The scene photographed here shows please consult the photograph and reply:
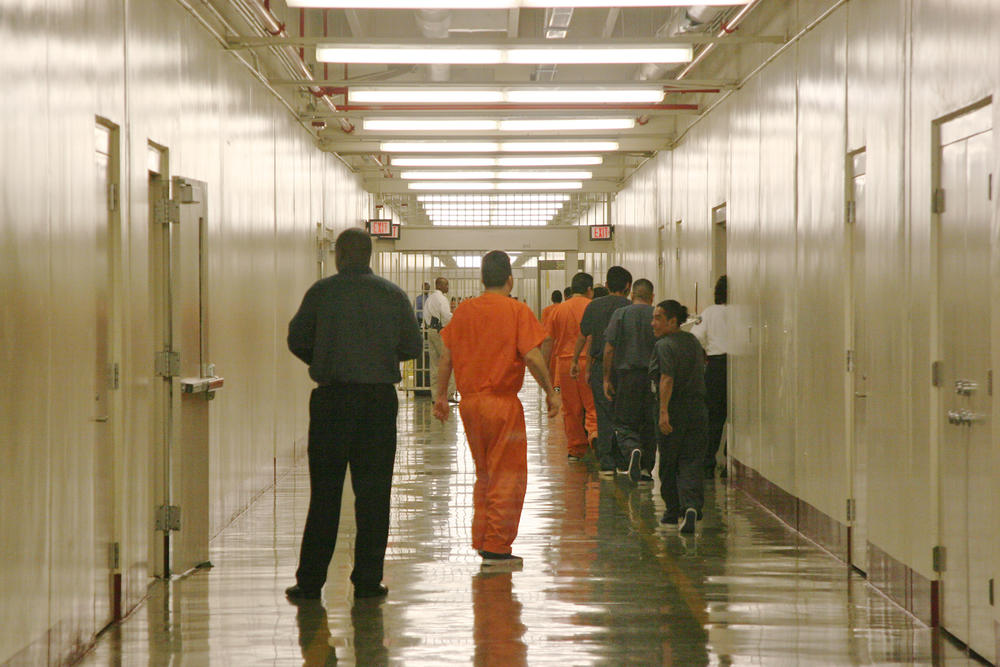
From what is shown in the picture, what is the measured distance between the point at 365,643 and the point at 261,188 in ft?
16.3

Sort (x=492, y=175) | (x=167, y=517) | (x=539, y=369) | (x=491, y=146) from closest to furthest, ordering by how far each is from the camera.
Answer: (x=167, y=517) < (x=539, y=369) < (x=491, y=146) < (x=492, y=175)

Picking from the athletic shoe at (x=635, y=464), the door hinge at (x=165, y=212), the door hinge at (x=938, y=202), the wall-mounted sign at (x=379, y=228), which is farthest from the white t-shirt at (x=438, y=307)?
the door hinge at (x=938, y=202)

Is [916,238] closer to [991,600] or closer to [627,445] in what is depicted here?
[991,600]

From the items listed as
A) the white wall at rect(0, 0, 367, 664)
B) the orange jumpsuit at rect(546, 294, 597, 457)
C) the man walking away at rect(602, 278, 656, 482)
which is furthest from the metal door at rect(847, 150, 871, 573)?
the orange jumpsuit at rect(546, 294, 597, 457)

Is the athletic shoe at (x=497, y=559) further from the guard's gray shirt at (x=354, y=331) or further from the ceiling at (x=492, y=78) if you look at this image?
the ceiling at (x=492, y=78)

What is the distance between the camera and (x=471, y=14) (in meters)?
11.0

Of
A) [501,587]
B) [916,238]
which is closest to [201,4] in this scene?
[501,587]

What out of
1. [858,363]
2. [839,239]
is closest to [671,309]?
[839,239]

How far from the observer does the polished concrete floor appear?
4609 mm

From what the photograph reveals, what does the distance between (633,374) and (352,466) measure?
3.88 meters

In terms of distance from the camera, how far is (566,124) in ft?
33.1

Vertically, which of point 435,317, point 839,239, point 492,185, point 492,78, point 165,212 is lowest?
point 435,317

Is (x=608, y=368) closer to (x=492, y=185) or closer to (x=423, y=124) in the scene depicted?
(x=423, y=124)

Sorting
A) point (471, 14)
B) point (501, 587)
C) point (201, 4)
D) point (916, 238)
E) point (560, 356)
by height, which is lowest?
point (501, 587)
